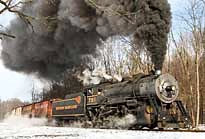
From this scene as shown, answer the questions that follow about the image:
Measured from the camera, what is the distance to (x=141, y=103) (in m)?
A: 17.0

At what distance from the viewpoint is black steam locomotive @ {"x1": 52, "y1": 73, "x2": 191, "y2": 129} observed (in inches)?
651

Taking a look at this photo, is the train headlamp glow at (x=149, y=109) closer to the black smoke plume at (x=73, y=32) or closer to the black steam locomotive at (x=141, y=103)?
the black steam locomotive at (x=141, y=103)

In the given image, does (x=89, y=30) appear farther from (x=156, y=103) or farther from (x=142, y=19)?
(x=156, y=103)

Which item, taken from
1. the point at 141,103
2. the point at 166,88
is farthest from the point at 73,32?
the point at 166,88

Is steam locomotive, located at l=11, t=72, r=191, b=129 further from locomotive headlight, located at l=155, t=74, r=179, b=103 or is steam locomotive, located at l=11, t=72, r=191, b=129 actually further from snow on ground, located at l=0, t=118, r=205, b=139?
snow on ground, located at l=0, t=118, r=205, b=139

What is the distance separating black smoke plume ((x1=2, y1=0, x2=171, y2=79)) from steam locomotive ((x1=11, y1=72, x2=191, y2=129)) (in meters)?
1.35

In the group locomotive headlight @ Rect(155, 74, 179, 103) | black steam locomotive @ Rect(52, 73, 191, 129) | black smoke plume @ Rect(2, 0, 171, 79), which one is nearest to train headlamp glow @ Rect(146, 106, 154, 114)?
black steam locomotive @ Rect(52, 73, 191, 129)

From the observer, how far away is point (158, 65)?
17.5 metres

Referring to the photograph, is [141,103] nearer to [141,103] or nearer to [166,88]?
[141,103]

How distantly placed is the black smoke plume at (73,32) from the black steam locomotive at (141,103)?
1.31 meters

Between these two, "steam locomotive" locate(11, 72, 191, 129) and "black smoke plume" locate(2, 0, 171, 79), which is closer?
"steam locomotive" locate(11, 72, 191, 129)

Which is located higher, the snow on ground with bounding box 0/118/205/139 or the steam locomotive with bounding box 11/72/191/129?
the steam locomotive with bounding box 11/72/191/129

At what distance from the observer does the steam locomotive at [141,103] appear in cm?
1653

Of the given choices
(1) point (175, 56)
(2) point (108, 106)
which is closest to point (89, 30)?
(2) point (108, 106)
